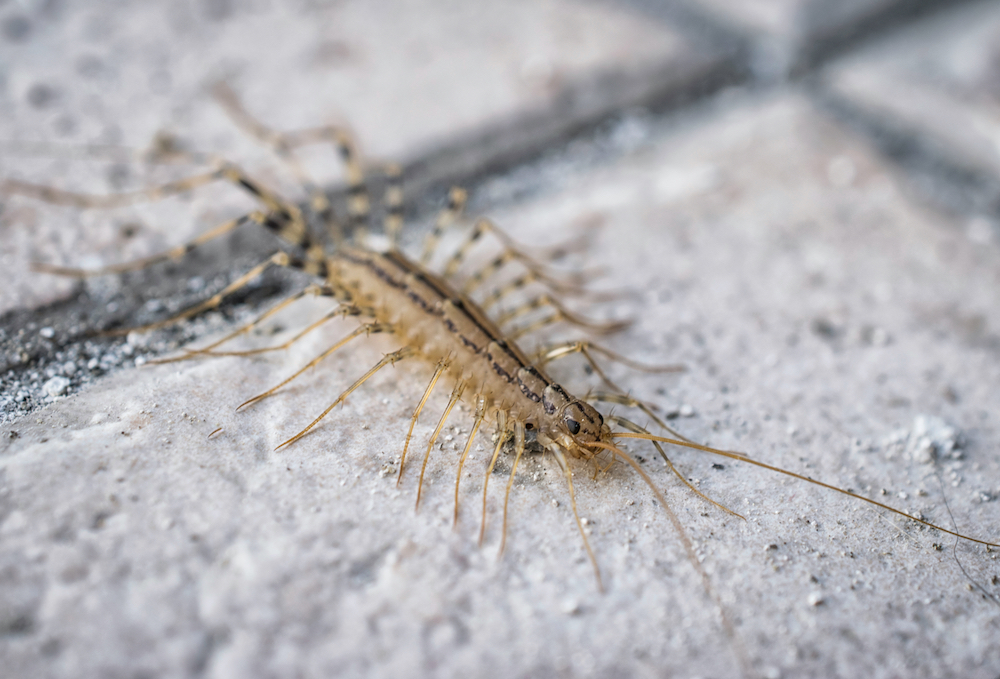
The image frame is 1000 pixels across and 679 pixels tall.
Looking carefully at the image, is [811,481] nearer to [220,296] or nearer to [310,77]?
[220,296]

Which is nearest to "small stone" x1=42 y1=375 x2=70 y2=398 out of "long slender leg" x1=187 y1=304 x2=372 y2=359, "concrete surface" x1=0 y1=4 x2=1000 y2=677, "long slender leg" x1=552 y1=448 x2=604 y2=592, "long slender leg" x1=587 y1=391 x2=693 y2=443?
"concrete surface" x1=0 y1=4 x2=1000 y2=677

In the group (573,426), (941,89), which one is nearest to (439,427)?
(573,426)

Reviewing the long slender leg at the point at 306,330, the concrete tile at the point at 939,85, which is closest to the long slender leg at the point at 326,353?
the long slender leg at the point at 306,330

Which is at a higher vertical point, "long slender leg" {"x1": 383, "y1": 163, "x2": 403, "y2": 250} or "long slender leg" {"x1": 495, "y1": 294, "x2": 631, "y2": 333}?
"long slender leg" {"x1": 383, "y1": 163, "x2": 403, "y2": 250}

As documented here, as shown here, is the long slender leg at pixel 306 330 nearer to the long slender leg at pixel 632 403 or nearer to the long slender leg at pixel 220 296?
the long slender leg at pixel 220 296

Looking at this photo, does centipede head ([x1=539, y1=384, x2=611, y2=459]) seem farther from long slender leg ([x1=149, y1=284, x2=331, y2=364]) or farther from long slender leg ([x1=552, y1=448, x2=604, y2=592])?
long slender leg ([x1=149, y1=284, x2=331, y2=364])
